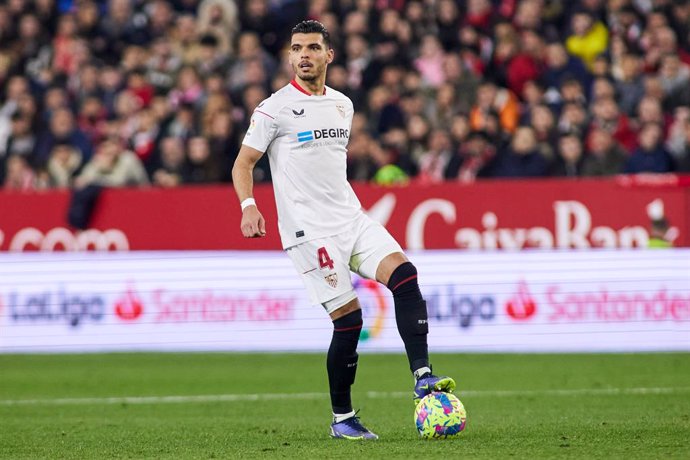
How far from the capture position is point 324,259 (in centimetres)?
805

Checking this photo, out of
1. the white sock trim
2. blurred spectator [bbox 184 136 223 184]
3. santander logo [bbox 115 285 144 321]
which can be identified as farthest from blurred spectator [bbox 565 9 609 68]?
the white sock trim

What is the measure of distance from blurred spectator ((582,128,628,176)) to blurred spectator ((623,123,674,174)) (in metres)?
0.21

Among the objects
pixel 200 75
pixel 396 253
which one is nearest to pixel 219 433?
pixel 396 253

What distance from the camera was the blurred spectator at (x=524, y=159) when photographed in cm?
1686

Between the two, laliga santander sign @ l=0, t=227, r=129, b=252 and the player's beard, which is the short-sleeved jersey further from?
laliga santander sign @ l=0, t=227, r=129, b=252

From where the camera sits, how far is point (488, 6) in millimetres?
19344

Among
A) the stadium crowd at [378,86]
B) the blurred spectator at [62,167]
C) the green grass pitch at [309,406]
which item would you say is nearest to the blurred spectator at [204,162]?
the stadium crowd at [378,86]

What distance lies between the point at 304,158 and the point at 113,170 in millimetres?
10173

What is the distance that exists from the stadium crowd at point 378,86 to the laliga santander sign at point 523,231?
0.83 metres

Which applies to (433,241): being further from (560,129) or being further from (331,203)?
(331,203)

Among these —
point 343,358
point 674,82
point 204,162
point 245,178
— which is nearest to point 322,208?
point 245,178

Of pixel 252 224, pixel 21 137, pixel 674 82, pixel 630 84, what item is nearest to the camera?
pixel 252 224

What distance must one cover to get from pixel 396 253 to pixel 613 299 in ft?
22.3

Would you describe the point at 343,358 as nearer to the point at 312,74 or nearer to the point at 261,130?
the point at 261,130
